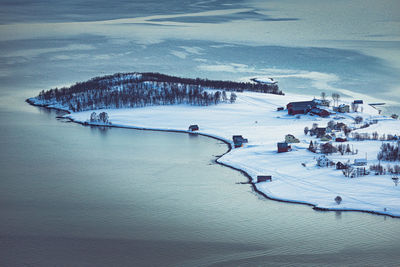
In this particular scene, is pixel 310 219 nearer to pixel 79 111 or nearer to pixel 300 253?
pixel 300 253

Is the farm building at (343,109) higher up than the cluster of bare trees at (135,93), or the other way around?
the cluster of bare trees at (135,93)

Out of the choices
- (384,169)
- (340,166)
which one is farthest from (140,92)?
(384,169)

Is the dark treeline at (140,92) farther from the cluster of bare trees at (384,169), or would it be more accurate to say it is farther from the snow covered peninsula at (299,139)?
the cluster of bare trees at (384,169)

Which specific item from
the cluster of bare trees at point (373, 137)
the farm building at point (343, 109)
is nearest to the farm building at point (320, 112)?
the farm building at point (343, 109)

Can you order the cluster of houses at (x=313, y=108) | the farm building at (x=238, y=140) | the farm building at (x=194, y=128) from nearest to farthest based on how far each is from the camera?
the farm building at (x=238, y=140) < the farm building at (x=194, y=128) < the cluster of houses at (x=313, y=108)

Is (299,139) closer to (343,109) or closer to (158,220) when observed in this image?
(343,109)

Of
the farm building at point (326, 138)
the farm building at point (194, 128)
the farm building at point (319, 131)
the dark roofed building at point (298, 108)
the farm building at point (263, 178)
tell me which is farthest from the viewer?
the dark roofed building at point (298, 108)

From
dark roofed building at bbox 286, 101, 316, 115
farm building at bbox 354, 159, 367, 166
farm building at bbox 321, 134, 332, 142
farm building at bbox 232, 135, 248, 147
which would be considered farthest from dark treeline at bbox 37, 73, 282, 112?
farm building at bbox 354, 159, 367, 166
